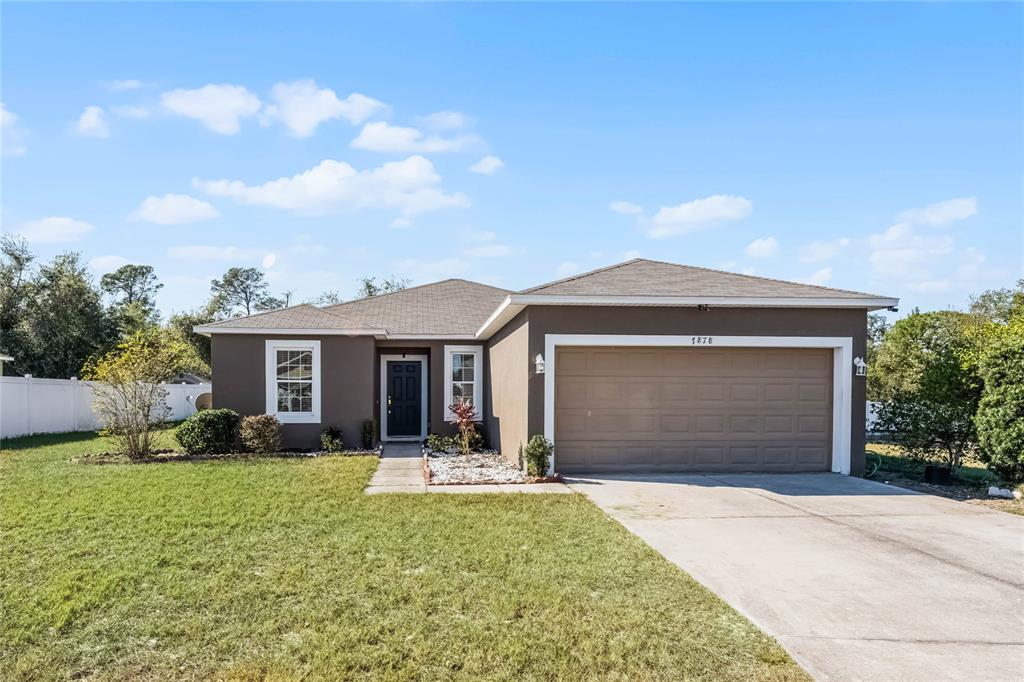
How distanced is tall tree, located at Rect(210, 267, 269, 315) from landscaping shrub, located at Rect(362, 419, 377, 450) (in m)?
43.1

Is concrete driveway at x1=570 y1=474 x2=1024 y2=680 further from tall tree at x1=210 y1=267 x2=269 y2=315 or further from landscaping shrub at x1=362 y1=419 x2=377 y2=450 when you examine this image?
tall tree at x1=210 y1=267 x2=269 y2=315

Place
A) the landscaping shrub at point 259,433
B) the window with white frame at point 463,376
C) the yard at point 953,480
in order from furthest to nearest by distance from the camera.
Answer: the window with white frame at point 463,376 < the landscaping shrub at point 259,433 < the yard at point 953,480

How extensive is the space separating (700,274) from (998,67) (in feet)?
18.0

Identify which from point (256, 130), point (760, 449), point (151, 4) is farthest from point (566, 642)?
point (256, 130)

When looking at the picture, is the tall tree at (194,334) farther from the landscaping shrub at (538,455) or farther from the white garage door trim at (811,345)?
the white garage door trim at (811,345)

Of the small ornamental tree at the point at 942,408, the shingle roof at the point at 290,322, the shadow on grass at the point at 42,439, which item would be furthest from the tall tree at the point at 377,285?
the small ornamental tree at the point at 942,408

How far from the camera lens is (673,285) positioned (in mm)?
10766

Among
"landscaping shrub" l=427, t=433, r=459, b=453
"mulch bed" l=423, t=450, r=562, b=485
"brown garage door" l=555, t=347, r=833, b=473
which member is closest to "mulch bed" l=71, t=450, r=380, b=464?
"landscaping shrub" l=427, t=433, r=459, b=453

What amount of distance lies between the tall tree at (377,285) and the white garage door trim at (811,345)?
3632 centimetres

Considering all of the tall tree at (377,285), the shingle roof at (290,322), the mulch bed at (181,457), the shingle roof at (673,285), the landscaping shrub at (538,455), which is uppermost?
the tall tree at (377,285)

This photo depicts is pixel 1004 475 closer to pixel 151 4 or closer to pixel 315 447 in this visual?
→ pixel 315 447

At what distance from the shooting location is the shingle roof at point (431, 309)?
1532cm

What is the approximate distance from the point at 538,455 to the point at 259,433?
6096 mm

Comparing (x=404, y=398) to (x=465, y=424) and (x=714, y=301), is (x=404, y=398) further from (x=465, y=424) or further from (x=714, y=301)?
(x=714, y=301)
